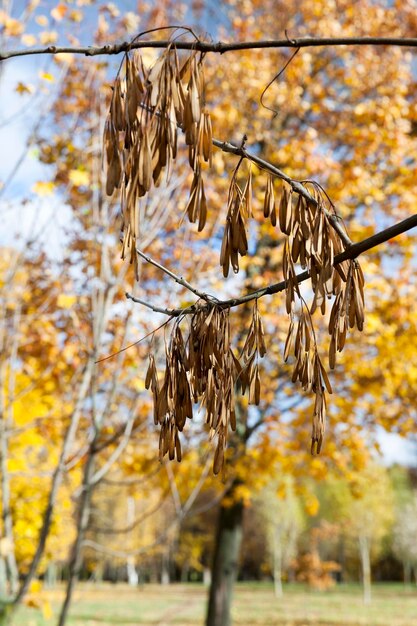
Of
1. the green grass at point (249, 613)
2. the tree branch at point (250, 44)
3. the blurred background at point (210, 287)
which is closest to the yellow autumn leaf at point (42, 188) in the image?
the blurred background at point (210, 287)

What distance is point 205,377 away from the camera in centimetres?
157

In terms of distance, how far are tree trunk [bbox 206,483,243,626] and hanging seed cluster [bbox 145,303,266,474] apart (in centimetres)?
883

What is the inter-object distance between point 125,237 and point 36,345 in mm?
6300

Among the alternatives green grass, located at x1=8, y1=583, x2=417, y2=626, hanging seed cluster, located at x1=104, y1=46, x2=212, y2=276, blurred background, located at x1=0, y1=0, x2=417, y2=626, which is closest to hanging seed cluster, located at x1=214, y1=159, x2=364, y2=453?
hanging seed cluster, located at x1=104, y1=46, x2=212, y2=276

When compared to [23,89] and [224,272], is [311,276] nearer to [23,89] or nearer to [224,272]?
[224,272]

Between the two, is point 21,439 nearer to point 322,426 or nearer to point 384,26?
point 384,26

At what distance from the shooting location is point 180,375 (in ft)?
5.16

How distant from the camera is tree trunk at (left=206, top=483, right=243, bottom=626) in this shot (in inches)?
408

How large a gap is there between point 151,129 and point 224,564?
10438mm

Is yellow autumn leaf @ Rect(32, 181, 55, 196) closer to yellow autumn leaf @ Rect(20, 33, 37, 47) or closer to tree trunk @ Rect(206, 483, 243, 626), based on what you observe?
yellow autumn leaf @ Rect(20, 33, 37, 47)

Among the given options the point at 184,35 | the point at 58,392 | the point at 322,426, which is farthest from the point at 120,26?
the point at 322,426

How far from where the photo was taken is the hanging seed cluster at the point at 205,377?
5.02ft

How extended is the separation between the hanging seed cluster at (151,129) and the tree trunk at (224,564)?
9249 mm

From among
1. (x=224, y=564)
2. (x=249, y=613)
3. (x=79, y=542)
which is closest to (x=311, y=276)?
(x=79, y=542)
